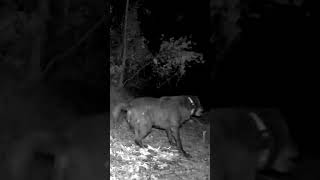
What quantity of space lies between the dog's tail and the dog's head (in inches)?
7.2

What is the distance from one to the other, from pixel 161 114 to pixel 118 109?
12 centimetres

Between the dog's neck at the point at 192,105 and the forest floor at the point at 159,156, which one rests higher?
the dog's neck at the point at 192,105

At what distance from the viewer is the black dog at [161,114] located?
1.13 meters

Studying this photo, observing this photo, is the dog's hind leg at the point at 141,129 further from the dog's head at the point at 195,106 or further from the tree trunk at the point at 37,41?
the tree trunk at the point at 37,41

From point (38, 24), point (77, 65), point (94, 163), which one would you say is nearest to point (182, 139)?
point (94, 163)

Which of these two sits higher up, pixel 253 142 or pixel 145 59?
pixel 145 59

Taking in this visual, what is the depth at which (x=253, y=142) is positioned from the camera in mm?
1037

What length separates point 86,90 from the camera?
1.10 metres

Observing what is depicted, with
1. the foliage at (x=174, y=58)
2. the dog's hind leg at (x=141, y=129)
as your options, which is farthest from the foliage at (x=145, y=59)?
the dog's hind leg at (x=141, y=129)

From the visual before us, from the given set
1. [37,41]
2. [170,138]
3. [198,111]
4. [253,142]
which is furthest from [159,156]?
[37,41]

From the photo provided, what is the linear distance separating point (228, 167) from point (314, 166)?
219mm

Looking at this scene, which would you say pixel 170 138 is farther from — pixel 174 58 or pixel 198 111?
pixel 174 58

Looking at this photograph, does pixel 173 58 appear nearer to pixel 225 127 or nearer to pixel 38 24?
pixel 225 127

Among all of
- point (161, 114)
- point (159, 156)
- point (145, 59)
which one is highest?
point (145, 59)
